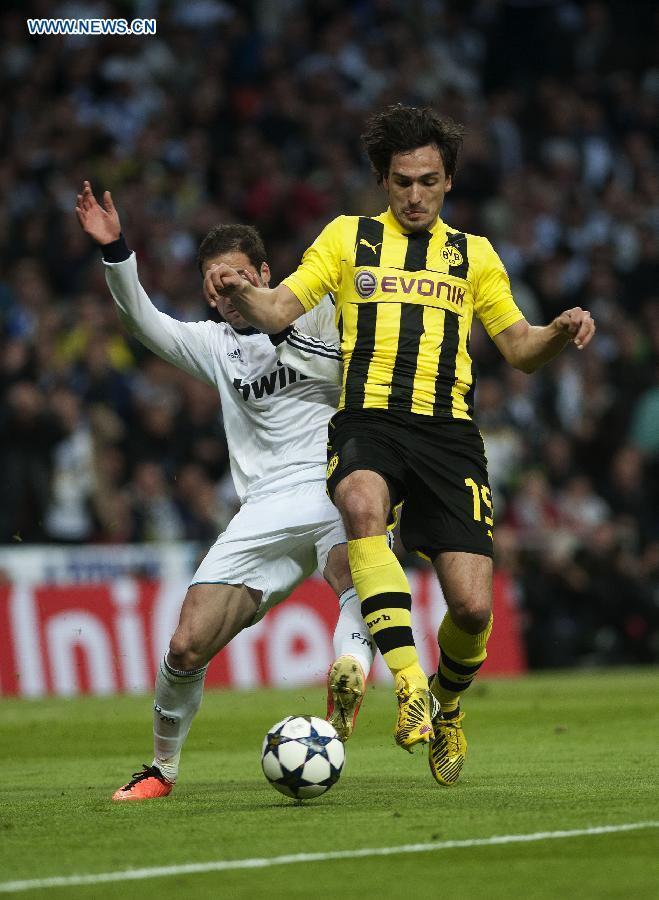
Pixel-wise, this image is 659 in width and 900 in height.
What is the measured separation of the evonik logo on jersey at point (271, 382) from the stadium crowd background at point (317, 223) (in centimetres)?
739

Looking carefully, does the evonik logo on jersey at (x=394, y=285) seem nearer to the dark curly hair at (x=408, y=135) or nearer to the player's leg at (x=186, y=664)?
the dark curly hair at (x=408, y=135)

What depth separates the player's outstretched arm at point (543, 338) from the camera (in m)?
6.56

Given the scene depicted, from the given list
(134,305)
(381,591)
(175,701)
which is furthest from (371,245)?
(175,701)

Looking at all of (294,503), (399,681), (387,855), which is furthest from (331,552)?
(387,855)

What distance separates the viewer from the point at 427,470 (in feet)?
21.5

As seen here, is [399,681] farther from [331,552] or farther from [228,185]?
[228,185]

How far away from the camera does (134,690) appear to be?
14477 mm

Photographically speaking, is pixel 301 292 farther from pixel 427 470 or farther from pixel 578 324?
pixel 578 324

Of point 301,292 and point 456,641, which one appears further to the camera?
Result: point 456,641

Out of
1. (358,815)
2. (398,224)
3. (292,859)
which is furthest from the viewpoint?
(398,224)

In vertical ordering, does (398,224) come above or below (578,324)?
above

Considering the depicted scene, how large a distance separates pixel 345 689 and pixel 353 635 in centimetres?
43

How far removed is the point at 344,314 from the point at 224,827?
2.28 metres

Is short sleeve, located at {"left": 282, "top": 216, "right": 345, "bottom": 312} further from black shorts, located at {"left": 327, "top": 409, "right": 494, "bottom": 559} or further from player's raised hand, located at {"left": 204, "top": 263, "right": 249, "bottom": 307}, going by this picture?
black shorts, located at {"left": 327, "top": 409, "right": 494, "bottom": 559}
